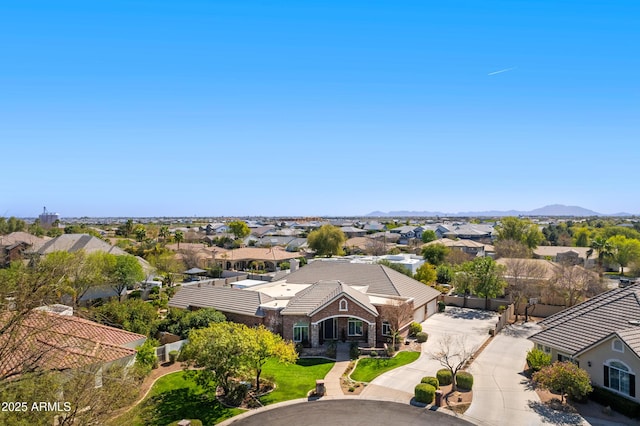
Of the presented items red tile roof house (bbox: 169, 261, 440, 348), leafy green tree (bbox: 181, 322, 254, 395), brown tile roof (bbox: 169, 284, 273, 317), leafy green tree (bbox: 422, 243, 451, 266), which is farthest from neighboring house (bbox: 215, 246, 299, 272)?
leafy green tree (bbox: 181, 322, 254, 395)

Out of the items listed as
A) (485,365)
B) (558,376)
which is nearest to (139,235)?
(485,365)

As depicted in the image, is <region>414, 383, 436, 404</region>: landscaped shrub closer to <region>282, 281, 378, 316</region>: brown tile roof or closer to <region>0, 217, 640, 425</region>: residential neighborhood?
<region>0, 217, 640, 425</region>: residential neighborhood

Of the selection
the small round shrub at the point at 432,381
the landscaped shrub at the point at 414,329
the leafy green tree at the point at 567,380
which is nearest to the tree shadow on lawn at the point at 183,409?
the small round shrub at the point at 432,381

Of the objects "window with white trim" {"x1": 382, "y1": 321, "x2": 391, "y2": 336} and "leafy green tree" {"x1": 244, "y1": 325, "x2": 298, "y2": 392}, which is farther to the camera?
"window with white trim" {"x1": 382, "y1": 321, "x2": 391, "y2": 336}

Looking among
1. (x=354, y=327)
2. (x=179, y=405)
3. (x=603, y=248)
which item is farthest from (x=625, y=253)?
(x=179, y=405)

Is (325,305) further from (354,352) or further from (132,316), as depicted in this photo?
(132,316)

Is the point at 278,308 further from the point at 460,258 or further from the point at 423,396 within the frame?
the point at 460,258
